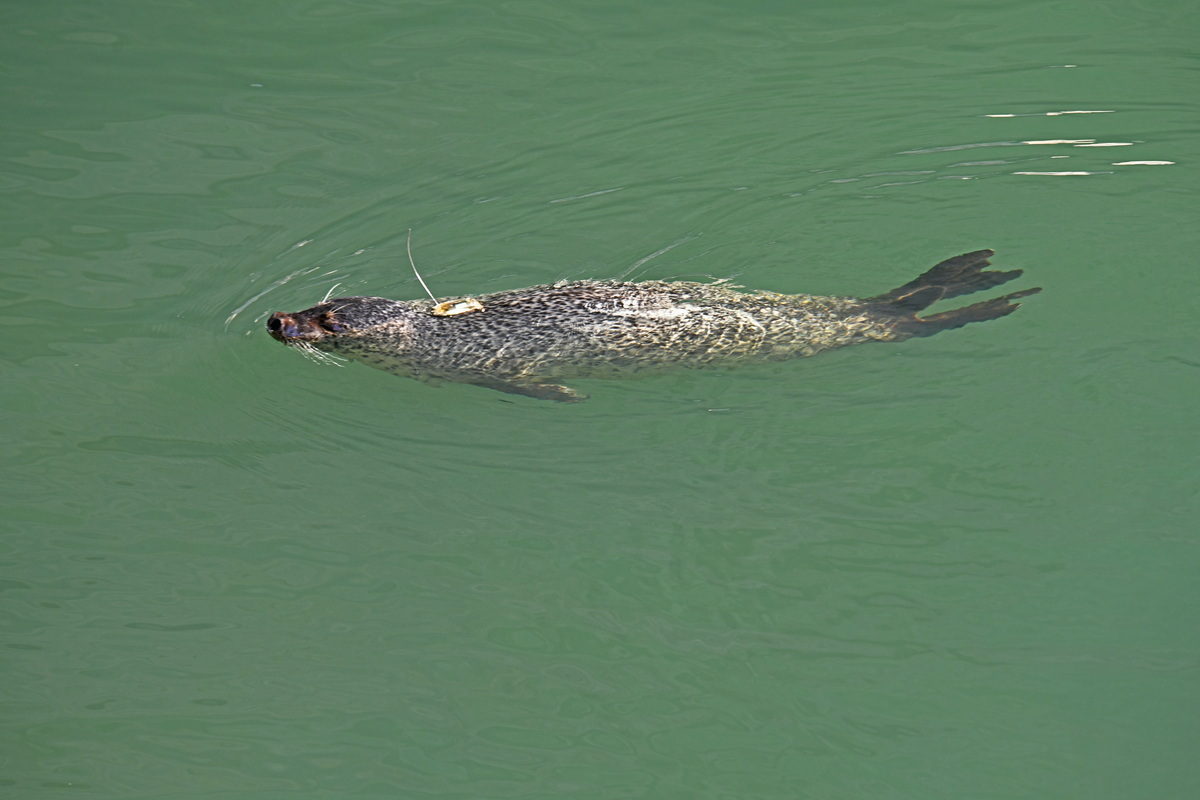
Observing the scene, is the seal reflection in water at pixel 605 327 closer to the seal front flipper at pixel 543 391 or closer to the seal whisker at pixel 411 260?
the seal front flipper at pixel 543 391

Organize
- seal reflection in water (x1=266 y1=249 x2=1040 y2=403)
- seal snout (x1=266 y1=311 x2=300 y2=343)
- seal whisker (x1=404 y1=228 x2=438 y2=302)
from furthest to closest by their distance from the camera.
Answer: seal whisker (x1=404 y1=228 x2=438 y2=302)
seal snout (x1=266 y1=311 x2=300 y2=343)
seal reflection in water (x1=266 y1=249 x2=1040 y2=403)

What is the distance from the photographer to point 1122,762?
4637 mm

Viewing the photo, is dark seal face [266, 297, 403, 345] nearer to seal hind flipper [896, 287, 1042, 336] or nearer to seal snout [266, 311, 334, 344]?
seal snout [266, 311, 334, 344]

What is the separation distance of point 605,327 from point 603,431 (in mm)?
630

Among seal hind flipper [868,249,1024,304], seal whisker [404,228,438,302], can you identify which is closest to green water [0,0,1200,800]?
seal whisker [404,228,438,302]

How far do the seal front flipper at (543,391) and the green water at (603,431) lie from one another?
165 millimetres

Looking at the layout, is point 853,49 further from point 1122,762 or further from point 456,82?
point 1122,762

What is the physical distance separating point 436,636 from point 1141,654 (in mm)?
3150

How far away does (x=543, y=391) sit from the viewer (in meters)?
6.25

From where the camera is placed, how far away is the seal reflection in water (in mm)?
6480

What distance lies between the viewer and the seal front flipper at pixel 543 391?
621 centimetres

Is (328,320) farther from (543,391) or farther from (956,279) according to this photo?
(956,279)

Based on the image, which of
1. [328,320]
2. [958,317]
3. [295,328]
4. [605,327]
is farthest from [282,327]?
[958,317]

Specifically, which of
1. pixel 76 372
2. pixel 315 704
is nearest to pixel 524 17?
pixel 76 372
